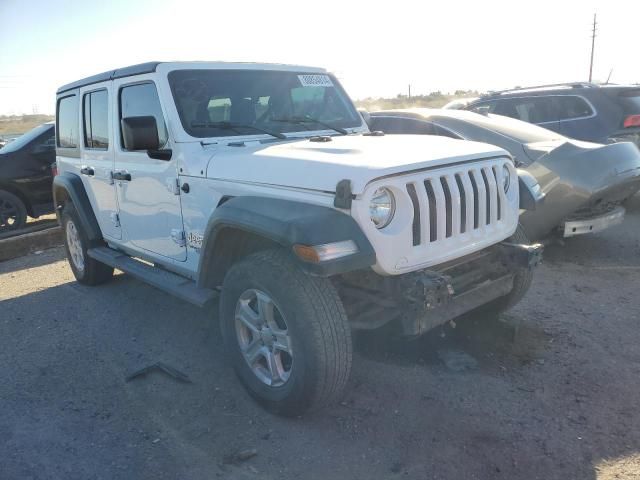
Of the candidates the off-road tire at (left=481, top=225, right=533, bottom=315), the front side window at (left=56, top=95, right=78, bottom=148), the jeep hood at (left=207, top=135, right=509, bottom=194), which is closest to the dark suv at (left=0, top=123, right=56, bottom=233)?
the front side window at (left=56, top=95, right=78, bottom=148)

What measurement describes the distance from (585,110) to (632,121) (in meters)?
0.61

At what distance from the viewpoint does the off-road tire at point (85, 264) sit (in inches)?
227

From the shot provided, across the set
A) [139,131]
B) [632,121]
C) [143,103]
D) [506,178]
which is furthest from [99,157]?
[632,121]

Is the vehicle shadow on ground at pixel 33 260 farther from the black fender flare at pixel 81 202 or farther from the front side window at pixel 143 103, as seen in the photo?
the front side window at pixel 143 103

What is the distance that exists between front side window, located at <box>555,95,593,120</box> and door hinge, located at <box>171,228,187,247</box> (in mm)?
6203

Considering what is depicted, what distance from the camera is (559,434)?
2.96 metres

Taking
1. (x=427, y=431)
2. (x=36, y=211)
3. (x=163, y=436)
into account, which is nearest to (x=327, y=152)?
(x=427, y=431)

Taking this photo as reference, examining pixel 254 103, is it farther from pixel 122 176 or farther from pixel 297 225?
pixel 297 225

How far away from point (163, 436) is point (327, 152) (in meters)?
1.88

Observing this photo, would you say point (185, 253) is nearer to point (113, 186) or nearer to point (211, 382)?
point (211, 382)

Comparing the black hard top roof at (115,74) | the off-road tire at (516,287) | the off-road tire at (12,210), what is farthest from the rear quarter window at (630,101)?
the off-road tire at (12,210)

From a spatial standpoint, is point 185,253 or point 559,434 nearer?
point 559,434

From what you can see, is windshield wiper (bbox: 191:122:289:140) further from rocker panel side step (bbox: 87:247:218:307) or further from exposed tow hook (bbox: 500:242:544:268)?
exposed tow hook (bbox: 500:242:544:268)

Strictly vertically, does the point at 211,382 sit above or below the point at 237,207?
below
